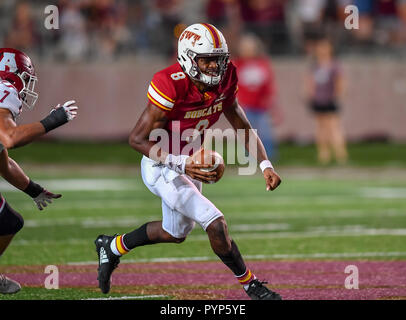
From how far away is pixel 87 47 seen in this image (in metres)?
21.4

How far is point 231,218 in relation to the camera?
12.5 m

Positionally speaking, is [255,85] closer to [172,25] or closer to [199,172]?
[172,25]

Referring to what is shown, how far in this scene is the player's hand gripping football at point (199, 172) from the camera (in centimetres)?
678

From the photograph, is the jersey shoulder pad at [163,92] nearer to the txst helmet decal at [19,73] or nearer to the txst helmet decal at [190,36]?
the txst helmet decal at [190,36]

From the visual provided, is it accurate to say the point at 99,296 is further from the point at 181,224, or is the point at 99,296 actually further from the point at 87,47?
the point at 87,47

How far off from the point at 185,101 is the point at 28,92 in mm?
1150

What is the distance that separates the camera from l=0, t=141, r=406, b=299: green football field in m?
9.37

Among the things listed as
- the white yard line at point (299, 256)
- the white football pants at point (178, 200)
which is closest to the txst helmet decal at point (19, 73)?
the white football pants at point (178, 200)

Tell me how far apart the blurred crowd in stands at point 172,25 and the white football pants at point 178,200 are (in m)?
13.0

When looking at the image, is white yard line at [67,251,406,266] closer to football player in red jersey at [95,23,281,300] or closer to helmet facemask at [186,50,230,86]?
football player in red jersey at [95,23,281,300]

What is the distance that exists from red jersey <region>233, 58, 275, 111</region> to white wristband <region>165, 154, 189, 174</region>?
10.7 m

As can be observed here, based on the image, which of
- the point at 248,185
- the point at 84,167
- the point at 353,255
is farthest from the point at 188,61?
the point at 84,167

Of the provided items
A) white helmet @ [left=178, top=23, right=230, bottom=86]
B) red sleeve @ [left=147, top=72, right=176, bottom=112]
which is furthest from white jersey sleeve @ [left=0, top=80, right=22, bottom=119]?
white helmet @ [left=178, top=23, right=230, bottom=86]

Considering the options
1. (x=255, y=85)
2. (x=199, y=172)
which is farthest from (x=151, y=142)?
(x=255, y=85)
